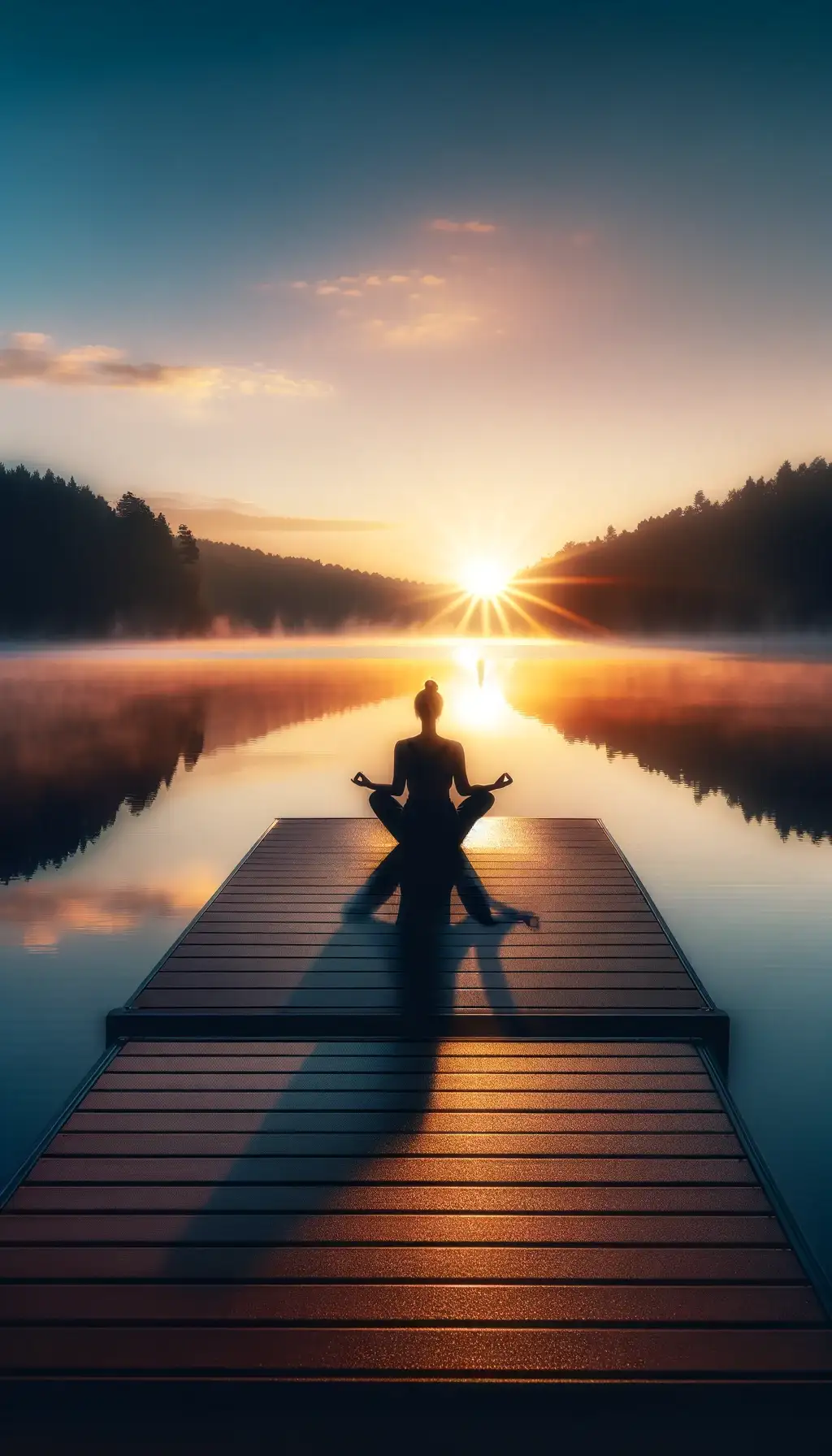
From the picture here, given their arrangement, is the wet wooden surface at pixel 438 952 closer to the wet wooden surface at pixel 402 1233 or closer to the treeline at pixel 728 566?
the wet wooden surface at pixel 402 1233

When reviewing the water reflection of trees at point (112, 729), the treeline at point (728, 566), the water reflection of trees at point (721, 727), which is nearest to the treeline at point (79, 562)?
the water reflection of trees at point (112, 729)

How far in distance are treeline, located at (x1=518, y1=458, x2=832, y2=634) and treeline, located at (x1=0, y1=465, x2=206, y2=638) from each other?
65237mm

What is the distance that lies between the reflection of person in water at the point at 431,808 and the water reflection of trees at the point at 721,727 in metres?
10.1

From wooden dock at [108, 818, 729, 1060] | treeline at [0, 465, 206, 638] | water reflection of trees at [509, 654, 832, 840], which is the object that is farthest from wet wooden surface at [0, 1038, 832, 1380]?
treeline at [0, 465, 206, 638]

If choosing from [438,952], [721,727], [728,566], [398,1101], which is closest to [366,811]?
[438,952]

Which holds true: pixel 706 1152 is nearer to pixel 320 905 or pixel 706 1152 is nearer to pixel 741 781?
pixel 320 905

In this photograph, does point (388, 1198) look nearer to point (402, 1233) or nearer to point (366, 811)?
point (402, 1233)

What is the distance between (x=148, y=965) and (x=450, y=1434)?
7.15 m

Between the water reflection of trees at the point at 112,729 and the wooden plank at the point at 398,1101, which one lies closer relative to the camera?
the wooden plank at the point at 398,1101

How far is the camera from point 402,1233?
143 inches

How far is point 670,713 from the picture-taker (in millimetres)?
37688

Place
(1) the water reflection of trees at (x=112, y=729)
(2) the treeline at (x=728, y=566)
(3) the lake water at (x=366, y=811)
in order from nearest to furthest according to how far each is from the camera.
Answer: (3) the lake water at (x=366, y=811)
(1) the water reflection of trees at (x=112, y=729)
(2) the treeline at (x=728, y=566)

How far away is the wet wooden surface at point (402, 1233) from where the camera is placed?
10.0 ft

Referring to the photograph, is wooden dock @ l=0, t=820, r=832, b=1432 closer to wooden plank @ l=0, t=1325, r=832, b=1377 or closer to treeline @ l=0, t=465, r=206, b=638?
wooden plank @ l=0, t=1325, r=832, b=1377
